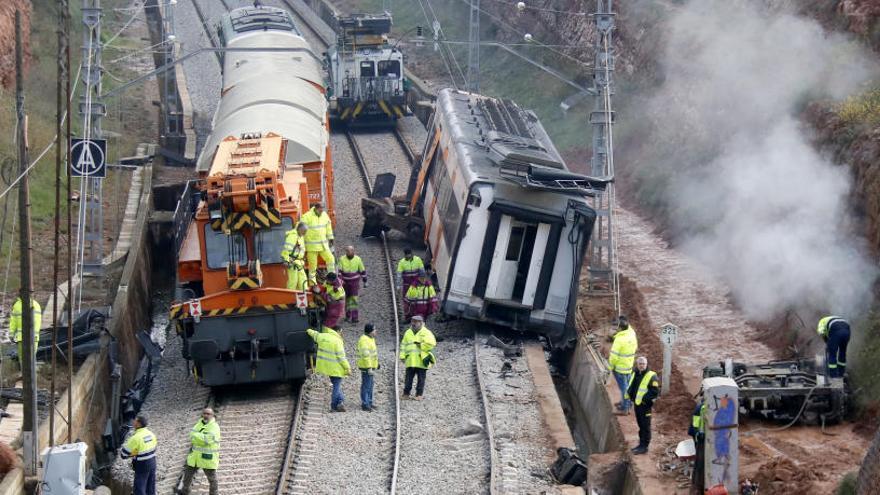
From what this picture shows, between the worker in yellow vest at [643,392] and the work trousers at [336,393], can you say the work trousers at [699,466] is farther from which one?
the work trousers at [336,393]

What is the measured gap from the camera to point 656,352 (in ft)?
70.6

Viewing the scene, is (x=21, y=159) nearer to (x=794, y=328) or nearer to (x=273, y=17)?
(x=794, y=328)

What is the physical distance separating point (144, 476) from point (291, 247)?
4990 millimetres

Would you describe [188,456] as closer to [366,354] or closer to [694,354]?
[366,354]

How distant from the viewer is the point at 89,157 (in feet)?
75.5

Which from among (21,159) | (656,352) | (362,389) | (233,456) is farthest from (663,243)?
(21,159)

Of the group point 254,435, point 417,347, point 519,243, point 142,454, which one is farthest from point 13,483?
point 519,243

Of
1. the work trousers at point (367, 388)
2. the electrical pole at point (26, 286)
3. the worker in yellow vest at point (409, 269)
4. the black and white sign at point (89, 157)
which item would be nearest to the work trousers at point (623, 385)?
the work trousers at point (367, 388)

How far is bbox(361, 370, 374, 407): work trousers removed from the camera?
19078 millimetres

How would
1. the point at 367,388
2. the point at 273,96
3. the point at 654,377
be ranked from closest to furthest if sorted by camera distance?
the point at 654,377 < the point at 367,388 < the point at 273,96

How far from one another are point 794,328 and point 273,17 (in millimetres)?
20726

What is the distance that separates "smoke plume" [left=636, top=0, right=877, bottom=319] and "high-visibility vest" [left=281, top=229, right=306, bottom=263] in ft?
25.7

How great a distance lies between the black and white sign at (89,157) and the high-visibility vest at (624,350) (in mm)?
9679

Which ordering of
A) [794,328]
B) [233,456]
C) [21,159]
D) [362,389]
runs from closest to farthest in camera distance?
[21,159]
[233,456]
[362,389]
[794,328]
